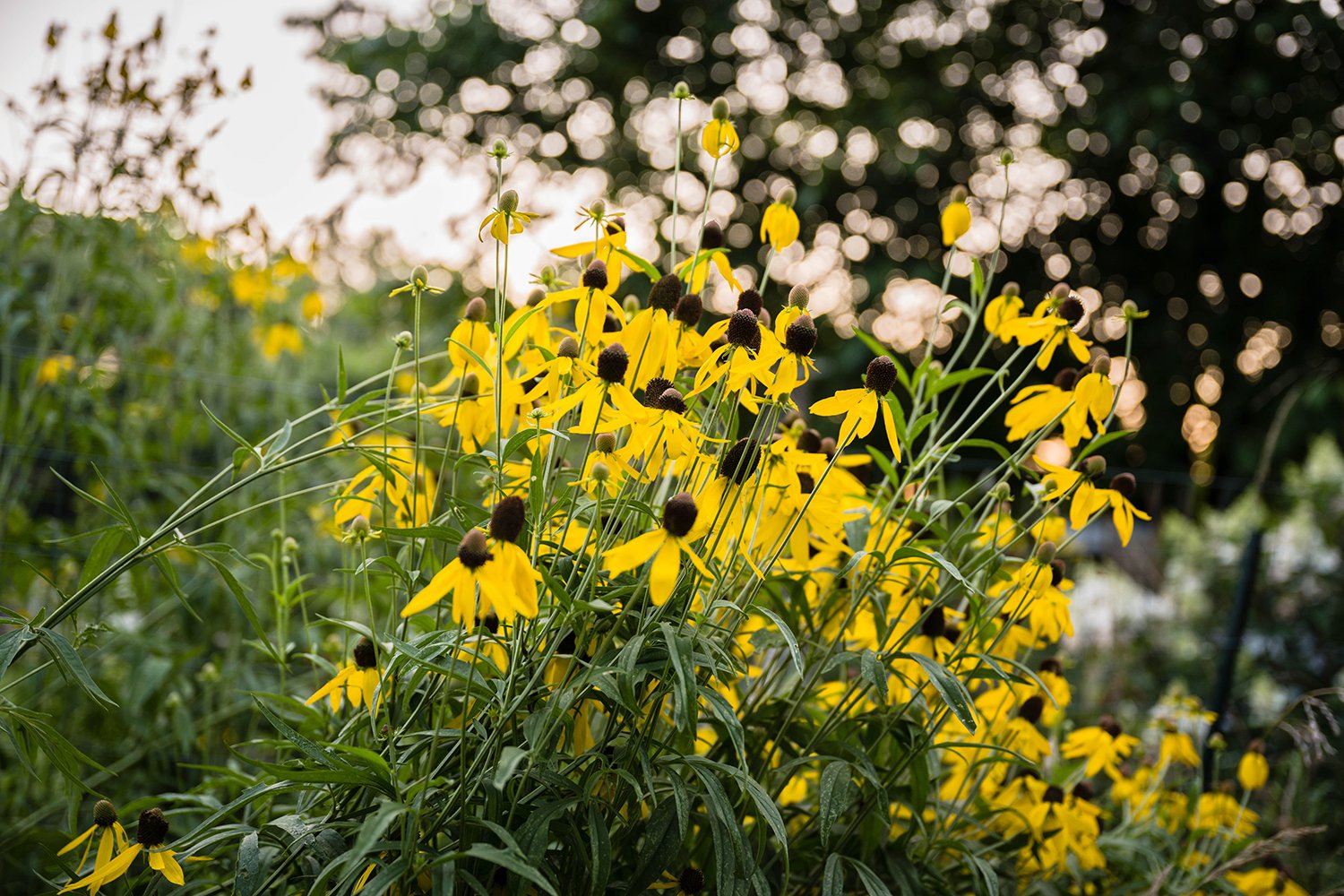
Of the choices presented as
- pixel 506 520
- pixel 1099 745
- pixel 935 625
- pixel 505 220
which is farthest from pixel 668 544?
pixel 1099 745

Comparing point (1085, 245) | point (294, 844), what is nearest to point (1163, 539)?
point (1085, 245)

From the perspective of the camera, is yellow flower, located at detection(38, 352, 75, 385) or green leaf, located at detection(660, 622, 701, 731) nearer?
green leaf, located at detection(660, 622, 701, 731)

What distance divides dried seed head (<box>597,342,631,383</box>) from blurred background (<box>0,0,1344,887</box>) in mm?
1714

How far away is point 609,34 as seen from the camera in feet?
21.6

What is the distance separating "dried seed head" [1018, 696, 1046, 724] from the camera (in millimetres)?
1388

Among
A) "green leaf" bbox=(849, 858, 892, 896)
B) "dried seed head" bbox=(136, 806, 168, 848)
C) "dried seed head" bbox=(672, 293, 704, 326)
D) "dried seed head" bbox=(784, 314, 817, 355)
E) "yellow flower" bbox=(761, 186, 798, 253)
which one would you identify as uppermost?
"yellow flower" bbox=(761, 186, 798, 253)

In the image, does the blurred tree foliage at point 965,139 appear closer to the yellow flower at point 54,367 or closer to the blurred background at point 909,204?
the blurred background at point 909,204

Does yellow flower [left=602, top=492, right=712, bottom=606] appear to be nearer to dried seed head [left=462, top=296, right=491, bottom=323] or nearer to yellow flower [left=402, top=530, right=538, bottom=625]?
yellow flower [left=402, top=530, right=538, bottom=625]

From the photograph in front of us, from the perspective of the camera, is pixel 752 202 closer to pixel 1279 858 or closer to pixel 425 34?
pixel 425 34

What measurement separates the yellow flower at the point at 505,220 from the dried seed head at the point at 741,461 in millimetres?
299

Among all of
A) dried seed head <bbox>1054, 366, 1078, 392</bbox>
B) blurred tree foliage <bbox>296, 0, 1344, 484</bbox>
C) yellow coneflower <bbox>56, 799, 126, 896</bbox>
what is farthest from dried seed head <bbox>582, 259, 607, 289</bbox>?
blurred tree foliage <bbox>296, 0, 1344, 484</bbox>

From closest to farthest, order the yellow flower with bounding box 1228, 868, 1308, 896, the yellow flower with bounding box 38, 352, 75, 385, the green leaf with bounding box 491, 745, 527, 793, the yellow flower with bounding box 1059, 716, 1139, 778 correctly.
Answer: the green leaf with bounding box 491, 745, 527, 793
the yellow flower with bounding box 1059, 716, 1139, 778
the yellow flower with bounding box 1228, 868, 1308, 896
the yellow flower with bounding box 38, 352, 75, 385

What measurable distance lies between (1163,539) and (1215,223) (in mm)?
3400

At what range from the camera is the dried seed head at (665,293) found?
1.02 meters
